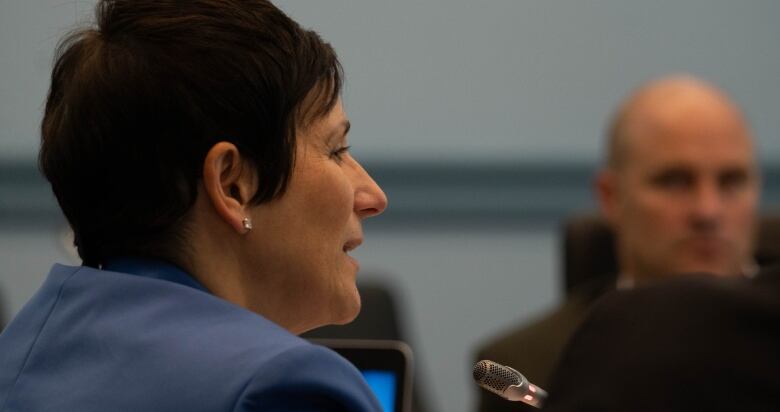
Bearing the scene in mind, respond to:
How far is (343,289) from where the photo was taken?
143 centimetres

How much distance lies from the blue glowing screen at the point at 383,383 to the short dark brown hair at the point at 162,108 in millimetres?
390

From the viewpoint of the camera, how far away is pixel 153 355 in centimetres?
115

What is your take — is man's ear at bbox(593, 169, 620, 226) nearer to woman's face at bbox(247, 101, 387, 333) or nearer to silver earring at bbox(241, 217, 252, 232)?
woman's face at bbox(247, 101, 387, 333)

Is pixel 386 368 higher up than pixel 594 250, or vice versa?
pixel 386 368

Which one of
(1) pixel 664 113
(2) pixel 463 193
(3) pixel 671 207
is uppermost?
(1) pixel 664 113

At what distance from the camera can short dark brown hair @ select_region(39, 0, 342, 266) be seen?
1.27m

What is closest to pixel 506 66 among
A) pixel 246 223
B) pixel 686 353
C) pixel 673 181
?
pixel 673 181

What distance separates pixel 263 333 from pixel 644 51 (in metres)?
3.04

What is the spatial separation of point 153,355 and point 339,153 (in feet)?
1.17

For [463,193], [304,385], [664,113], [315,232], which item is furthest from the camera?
[463,193]

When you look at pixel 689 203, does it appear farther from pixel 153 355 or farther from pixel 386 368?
pixel 153 355

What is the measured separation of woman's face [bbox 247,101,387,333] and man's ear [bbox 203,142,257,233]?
0.02 m

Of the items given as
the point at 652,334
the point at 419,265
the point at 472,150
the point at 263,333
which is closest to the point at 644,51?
the point at 472,150

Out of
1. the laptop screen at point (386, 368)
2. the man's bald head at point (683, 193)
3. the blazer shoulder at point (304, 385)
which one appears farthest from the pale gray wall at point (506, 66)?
the blazer shoulder at point (304, 385)
